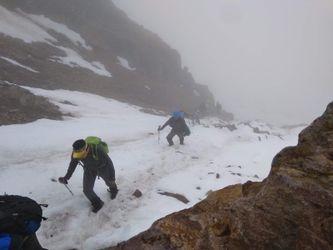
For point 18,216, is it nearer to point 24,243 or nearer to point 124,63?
point 24,243

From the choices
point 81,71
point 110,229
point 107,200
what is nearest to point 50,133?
point 107,200

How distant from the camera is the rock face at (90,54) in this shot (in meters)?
34.3

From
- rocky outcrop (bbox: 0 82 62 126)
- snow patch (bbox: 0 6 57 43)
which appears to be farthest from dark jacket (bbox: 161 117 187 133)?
snow patch (bbox: 0 6 57 43)

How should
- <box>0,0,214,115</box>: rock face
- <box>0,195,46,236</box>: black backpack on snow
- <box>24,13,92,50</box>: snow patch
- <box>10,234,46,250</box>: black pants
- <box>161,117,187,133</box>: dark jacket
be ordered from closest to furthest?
<box>10,234,46,250</box>: black pants → <box>0,195,46,236</box>: black backpack on snow → <box>161,117,187,133</box>: dark jacket → <box>0,0,214,115</box>: rock face → <box>24,13,92,50</box>: snow patch

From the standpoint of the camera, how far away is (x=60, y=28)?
49.9 meters

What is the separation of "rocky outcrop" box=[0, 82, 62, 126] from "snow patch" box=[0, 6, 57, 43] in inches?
708

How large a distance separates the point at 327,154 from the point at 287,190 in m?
1.10

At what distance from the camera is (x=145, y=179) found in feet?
45.1

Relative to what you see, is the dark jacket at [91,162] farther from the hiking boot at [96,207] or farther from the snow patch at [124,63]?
the snow patch at [124,63]

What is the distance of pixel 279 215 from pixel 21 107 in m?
18.2

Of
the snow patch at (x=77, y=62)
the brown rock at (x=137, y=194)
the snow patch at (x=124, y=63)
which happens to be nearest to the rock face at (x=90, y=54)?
the snow patch at (x=77, y=62)

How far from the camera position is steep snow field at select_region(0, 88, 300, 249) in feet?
30.9

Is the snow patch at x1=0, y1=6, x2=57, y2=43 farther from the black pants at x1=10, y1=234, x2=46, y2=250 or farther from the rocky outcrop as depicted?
the black pants at x1=10, y1=234, x2=46, y2=250

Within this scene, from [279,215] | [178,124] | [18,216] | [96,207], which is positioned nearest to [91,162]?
[96,207]
